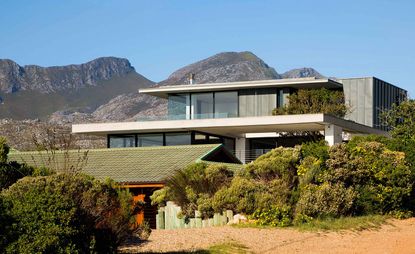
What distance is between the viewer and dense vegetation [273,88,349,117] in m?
52.8

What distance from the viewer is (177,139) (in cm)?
5447

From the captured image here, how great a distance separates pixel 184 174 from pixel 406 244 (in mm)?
9125

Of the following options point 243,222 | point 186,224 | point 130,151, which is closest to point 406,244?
point 243,222

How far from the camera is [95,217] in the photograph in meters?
17.3

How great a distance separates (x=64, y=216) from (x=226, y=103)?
4073 cm

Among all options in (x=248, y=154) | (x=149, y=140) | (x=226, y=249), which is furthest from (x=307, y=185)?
(x=149, y=140)

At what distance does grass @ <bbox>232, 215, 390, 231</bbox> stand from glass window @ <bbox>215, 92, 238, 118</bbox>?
88.2 ft

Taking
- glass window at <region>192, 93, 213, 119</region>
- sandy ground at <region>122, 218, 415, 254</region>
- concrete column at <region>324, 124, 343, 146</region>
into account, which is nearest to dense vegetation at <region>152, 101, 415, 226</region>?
sandy ground at <region>122, 218, 415, 254</region>

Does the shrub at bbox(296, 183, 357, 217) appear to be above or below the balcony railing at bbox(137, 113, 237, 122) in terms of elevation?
below

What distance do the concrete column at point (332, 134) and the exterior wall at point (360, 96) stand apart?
7.64m

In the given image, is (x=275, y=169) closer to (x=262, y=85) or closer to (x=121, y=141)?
(x=262, y=85)

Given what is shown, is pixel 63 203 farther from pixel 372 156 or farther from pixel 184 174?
pixel 372 156

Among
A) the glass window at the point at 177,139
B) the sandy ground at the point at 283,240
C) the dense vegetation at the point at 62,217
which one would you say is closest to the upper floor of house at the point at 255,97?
the glass window at the point at 177,139

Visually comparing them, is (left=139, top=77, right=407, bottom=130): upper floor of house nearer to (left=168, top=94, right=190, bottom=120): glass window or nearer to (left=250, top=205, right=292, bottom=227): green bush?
(left=168, top=94, right=190, bottom=120): glass window
